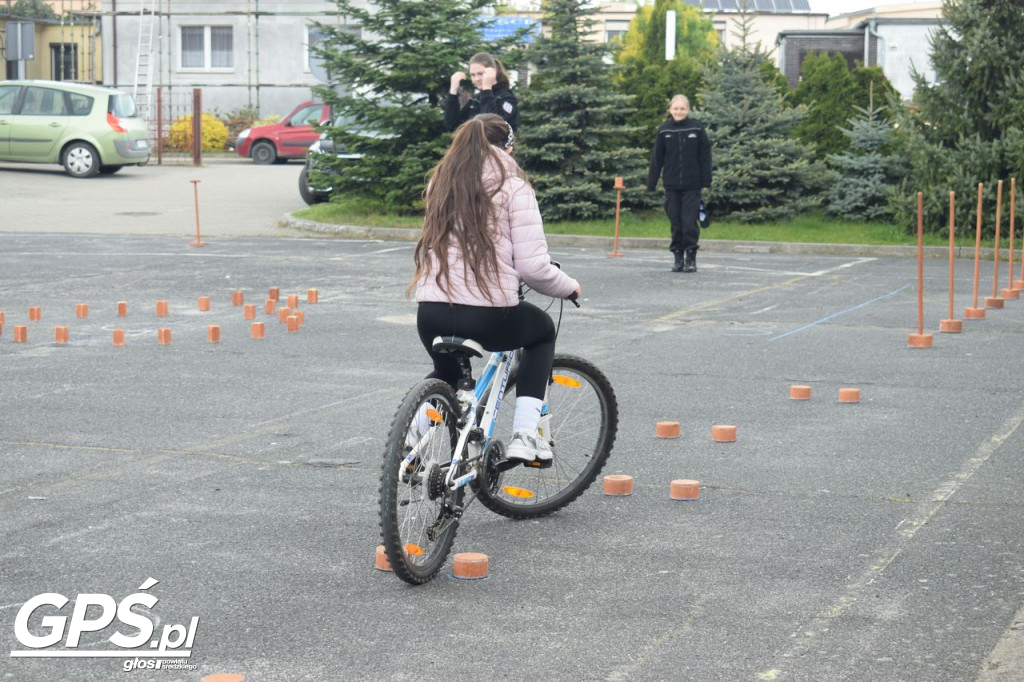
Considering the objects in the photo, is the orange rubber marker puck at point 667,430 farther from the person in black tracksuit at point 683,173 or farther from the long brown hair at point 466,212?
the person in black tracksuit at point 683,173

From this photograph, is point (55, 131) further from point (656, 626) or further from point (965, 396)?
point (656, 626)

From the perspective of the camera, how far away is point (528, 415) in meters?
6.04

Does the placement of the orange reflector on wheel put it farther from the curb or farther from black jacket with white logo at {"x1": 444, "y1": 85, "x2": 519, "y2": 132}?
the curb

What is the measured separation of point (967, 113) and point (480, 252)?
17.1 metres

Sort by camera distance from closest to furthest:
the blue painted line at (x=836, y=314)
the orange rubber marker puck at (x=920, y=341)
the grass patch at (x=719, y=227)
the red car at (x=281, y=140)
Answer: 1. the orange rubber marker puck at (x=920, y=341)
2. the blue painted line at (x=836, y=314)
3. the grass patch at (x=719, y=227)
4. the red car at (x=281, y=140)

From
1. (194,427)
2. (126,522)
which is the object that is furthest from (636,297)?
(126,522)

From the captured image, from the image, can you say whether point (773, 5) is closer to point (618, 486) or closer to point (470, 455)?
point (618, 486)

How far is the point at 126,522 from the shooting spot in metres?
6.12

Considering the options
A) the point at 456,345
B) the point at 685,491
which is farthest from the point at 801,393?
the point at 456,345

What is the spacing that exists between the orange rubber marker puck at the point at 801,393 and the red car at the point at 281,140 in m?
32.1

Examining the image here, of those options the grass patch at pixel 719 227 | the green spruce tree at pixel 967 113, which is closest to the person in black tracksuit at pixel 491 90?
the grass patch at pixel 719 227

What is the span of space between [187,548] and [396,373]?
14.3 feet

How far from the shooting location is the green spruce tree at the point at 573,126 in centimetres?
2314

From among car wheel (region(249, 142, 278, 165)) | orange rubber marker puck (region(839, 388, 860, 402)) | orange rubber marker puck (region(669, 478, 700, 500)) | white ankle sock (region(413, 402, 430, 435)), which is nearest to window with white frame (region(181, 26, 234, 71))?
car wheel (region(249, 142, 278, 165))
